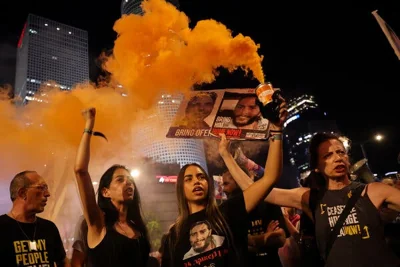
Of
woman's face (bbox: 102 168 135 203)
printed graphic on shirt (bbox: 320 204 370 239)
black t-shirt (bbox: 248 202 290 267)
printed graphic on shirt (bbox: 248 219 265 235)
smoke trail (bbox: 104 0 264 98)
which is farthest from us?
smoke trail (bbox: 104 0 264 98)

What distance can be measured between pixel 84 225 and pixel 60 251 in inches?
22.1

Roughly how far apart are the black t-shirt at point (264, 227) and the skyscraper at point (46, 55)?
79919 mm

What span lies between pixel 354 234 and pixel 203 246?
5.06 feet

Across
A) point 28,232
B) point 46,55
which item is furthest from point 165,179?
point 28,232

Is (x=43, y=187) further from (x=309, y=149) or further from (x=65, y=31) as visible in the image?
(x=65, y=31)

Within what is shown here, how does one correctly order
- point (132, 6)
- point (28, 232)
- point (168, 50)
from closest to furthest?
1. point (28, 232)
2. point (168, 50)
3. point (132, 6)

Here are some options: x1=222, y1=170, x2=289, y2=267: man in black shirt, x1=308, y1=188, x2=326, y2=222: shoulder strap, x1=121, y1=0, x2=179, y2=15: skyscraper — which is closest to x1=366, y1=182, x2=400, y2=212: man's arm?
x1=308, y1=188, x2=326, y2=222: shoulder strap

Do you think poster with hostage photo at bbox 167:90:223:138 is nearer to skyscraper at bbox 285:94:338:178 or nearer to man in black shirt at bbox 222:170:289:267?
man in black shirt at bbox 222:170:289:267

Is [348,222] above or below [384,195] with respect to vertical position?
below

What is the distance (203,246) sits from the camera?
3.18 m

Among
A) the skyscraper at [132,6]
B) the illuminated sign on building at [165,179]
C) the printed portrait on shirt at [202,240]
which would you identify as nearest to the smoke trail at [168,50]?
the printed portrait on shirt at [202,240]

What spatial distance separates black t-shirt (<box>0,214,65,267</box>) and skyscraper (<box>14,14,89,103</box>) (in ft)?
261

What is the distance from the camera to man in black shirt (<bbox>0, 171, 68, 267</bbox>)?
144 inches

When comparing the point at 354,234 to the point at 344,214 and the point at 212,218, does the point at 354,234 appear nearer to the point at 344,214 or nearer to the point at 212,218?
the point at 344,214
